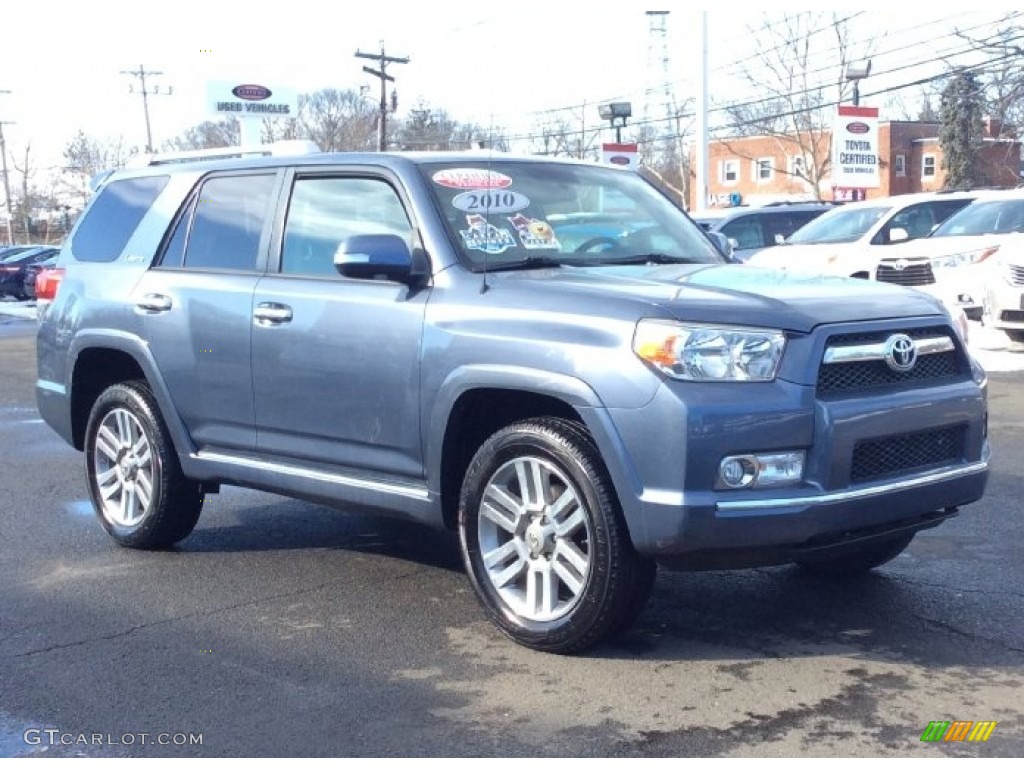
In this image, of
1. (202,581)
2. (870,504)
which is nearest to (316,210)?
(202,581)

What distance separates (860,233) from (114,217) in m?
12.4

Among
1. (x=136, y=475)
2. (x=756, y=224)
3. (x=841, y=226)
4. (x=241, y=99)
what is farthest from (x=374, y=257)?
(x=241, y=99)

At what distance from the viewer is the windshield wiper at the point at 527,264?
517cm

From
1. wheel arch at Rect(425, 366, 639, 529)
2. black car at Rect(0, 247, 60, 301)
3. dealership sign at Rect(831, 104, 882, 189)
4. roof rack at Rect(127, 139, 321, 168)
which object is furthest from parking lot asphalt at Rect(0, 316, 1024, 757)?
black car at Rect(0, 247, 60, 301)

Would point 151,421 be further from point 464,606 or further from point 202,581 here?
point 464,606

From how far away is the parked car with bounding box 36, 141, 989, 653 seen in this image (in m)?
4.31

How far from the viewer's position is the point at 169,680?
4.60 metres

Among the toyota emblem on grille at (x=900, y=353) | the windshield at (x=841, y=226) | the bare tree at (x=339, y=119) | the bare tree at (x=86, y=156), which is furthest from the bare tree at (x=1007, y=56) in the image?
the bare tree at (x=86, y=156)

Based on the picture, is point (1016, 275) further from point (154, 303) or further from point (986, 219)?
point (154, 303)

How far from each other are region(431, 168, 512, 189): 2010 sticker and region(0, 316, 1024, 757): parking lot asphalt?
1.78m

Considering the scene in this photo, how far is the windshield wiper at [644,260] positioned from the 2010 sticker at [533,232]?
181 mm

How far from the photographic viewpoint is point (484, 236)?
5.29 metres

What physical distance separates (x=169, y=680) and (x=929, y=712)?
2612mm

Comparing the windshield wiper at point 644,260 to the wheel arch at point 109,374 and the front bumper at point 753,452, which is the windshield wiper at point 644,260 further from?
the wheel arch at point 109,374
